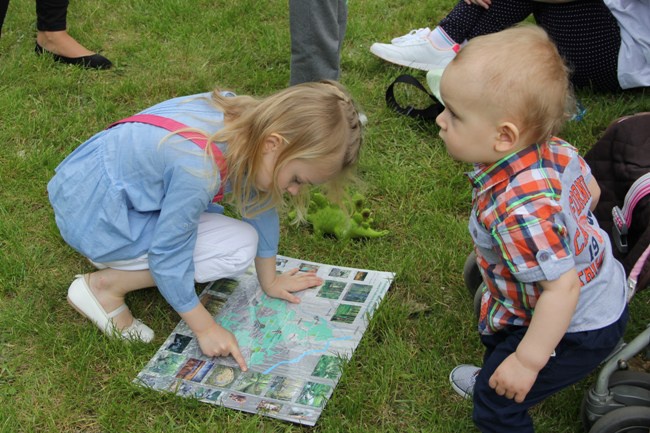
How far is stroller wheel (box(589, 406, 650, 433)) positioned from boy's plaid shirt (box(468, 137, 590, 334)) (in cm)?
28

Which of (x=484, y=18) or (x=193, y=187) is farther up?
(x=193, y=187)

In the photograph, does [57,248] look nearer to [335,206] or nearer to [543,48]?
[335,206]

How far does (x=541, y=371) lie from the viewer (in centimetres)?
160

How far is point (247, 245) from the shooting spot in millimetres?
2072

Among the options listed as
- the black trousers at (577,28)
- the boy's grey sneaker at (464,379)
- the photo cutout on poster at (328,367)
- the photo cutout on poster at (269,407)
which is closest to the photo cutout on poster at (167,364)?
the photo cutout on poster at (269,407)

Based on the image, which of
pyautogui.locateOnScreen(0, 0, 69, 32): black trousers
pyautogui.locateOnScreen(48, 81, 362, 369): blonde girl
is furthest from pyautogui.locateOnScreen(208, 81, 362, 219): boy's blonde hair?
pyautogui.locateOnScreen(0, 0, 69, 32): black trousers

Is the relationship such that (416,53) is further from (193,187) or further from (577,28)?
(193,187)

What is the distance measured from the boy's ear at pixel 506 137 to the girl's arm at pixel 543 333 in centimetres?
28

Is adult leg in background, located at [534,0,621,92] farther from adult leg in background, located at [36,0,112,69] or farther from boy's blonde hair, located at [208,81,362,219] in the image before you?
adult leg in background, located at [36,0,112,69]

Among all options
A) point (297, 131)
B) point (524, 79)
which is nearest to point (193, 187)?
point (297, 131)

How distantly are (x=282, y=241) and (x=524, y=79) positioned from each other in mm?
1244

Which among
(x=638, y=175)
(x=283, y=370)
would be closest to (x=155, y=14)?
(x=283, y=370)

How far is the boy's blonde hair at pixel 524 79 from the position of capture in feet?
4.63

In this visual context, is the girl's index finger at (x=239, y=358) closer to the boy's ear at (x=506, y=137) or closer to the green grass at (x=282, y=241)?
the green grass at (x=282, y=241)
